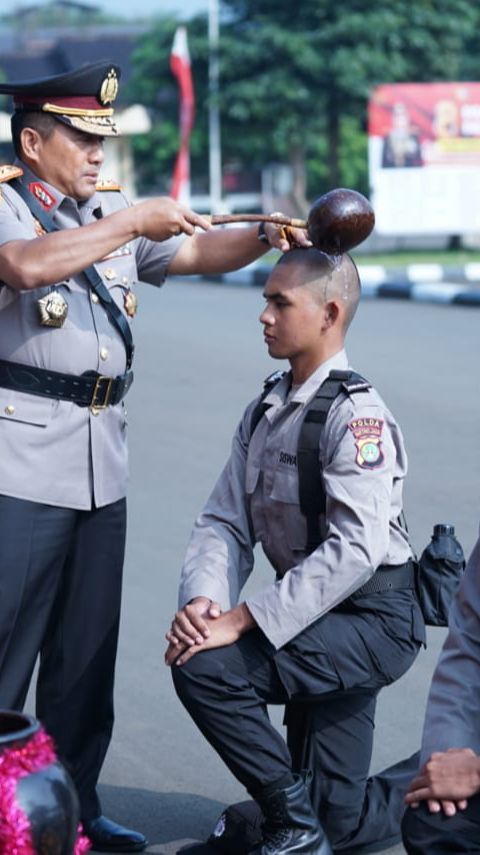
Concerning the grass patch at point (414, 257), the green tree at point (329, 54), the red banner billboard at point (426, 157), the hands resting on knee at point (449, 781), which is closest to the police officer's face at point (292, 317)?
the hands resting on knee at point (449, 781)

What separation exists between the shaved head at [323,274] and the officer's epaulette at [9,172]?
667 millimetres

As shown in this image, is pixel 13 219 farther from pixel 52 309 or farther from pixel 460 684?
pixel 460 684

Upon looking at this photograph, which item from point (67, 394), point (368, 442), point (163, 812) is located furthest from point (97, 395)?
point (163, 812)

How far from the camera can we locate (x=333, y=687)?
3746 mm

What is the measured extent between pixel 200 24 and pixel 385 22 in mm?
4492

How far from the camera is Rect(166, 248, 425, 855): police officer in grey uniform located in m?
3.69

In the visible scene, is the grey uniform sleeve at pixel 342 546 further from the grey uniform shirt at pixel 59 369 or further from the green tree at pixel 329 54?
the green tree at pixel 329 54

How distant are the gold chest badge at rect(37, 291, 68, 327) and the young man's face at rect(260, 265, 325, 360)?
50cm

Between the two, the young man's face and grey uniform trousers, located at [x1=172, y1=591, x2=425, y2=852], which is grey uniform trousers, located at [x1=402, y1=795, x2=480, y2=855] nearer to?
grey uniform trousers, located at [x1=172, y1=591, x2=425, y2=852]

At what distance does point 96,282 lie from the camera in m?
3.90

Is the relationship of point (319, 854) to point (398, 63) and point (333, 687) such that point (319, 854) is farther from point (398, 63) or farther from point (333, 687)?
point (398, 63)

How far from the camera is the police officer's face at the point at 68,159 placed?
12.5ft

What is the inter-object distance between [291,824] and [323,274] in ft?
4.22

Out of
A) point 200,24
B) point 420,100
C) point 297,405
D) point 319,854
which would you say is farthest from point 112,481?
point 200,24
